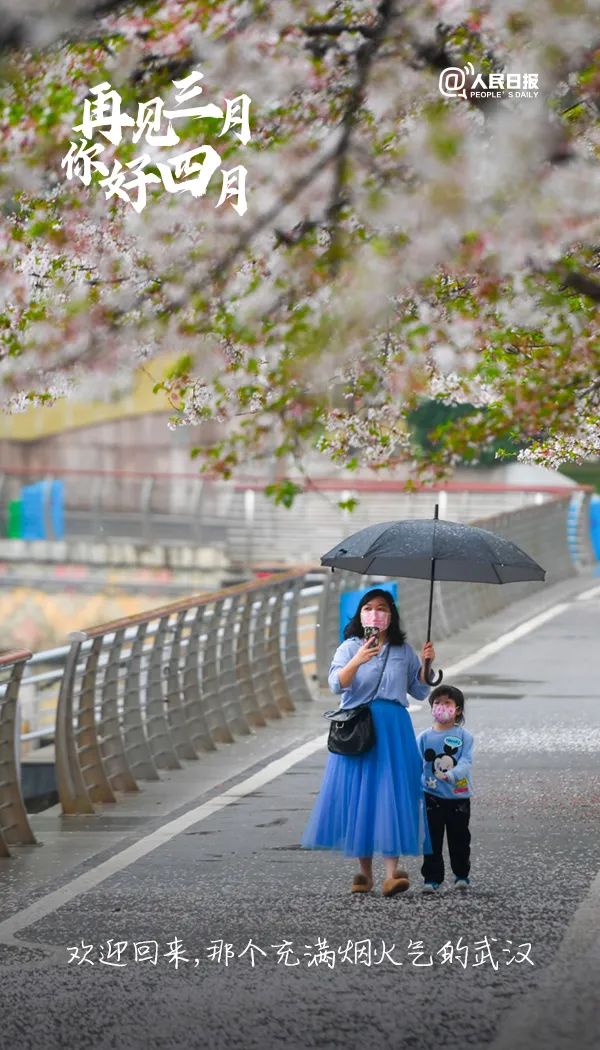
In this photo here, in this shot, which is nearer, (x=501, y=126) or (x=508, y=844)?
(x=501, y=126)

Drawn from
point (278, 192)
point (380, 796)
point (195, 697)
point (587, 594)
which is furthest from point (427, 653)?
point (587, 594)

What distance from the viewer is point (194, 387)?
486 inches

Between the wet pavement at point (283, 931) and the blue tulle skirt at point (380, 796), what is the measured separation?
39 centimetres

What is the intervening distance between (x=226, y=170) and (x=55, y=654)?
683 centimetres

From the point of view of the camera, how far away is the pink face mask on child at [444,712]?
11.1 metres

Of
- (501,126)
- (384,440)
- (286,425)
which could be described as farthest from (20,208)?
(384,440)

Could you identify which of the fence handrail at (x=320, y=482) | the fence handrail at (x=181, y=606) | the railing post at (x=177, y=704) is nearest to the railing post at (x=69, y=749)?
the fence handrail at (x=181, y=606)

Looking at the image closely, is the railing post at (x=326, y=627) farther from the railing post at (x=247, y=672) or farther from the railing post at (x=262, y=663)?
the railing post at (x=247, y=672)

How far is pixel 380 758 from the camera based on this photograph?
36.2 feet

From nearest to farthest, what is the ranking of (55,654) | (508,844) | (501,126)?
1. (501,126)
2. (508,844)
3. (55,654)

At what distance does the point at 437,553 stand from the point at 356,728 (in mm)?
1009

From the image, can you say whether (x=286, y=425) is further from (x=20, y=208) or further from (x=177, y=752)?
(x=177, y=752)

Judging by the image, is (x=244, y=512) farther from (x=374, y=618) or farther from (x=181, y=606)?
(x=374, y=618)

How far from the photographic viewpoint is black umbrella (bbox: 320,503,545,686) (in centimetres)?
1143
